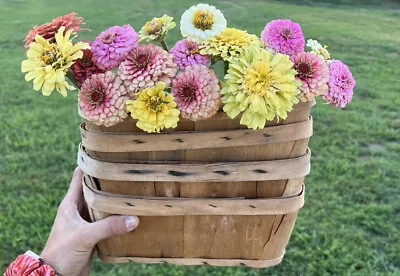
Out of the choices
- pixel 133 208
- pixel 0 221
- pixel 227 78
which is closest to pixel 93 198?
pixel 133 208

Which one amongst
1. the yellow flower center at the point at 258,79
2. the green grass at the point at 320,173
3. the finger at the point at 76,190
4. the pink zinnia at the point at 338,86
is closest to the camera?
the yellow flower center at the point at 258,79

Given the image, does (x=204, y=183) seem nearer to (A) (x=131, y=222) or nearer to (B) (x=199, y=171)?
(B) (x=199, y=171)

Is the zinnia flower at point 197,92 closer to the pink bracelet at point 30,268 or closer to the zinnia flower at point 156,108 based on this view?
the zinnia flower at point 156,108

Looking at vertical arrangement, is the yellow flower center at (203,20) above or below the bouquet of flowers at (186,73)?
above

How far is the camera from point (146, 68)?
30.7 inches

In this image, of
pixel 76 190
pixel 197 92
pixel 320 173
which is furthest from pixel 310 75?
pixel 320 173

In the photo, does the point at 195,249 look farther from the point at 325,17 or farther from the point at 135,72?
the point at 325,17

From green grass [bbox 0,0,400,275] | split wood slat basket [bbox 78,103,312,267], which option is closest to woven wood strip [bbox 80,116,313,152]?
split wood slat basket [bbox 78,103,312,267]

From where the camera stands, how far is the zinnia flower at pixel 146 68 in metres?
0.77

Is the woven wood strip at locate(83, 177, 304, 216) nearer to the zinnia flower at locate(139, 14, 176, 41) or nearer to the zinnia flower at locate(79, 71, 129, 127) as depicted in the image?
the zinnia flower at locate(79, 71, 129, 127)

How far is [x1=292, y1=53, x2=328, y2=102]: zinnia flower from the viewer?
80 cm

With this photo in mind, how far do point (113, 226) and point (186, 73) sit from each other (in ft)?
1.03

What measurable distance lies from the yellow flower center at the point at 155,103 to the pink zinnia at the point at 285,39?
0.22 metres

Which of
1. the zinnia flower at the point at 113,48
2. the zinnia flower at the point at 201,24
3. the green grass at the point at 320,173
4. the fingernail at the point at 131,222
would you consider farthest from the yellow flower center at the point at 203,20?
the green grass at the point at 320,173
